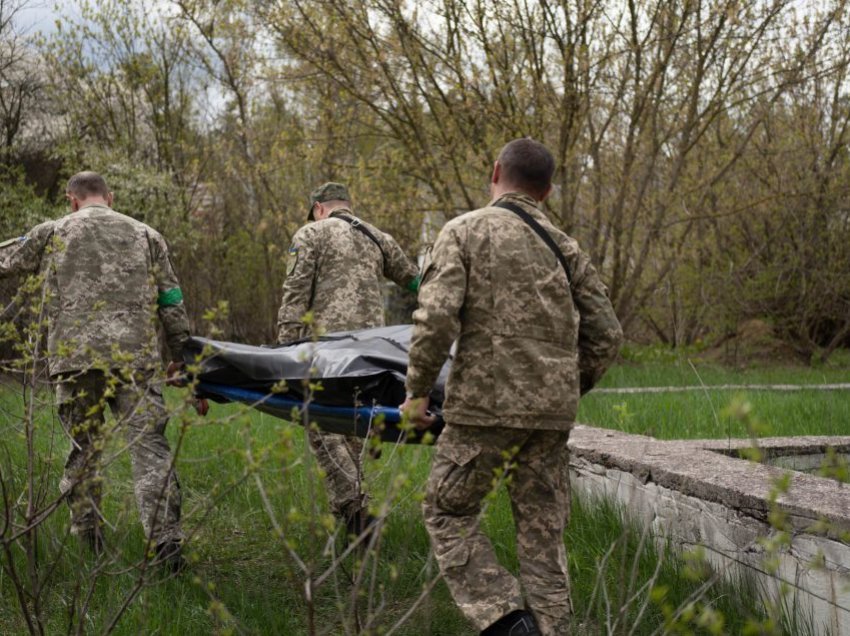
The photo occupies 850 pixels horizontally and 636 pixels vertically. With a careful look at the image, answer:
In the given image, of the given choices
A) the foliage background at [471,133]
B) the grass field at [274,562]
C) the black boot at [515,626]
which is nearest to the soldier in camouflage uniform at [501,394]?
the black boot at [515,626]

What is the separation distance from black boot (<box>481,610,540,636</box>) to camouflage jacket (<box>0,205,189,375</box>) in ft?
8.25

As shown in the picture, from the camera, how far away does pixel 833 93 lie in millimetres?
16016

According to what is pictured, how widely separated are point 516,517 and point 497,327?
76 cm

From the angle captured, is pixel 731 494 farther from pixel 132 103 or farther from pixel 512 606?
pixel 132 103

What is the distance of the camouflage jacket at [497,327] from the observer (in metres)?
3.75

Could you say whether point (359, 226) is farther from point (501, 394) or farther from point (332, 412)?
point (501, 394)

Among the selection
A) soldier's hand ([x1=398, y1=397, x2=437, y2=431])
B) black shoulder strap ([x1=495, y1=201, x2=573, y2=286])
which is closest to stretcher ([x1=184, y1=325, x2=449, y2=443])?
soldier's hand ([x1=398, y1=397, x2=437, y2=431])

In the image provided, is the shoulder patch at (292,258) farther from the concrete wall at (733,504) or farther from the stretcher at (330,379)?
the concrete wall at (733,504)

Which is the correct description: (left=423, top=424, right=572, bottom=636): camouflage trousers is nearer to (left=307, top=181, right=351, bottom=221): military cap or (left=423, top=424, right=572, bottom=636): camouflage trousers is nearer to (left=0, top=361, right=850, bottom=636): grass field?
(left=0, top=361, right=850, bottom=636): grass field

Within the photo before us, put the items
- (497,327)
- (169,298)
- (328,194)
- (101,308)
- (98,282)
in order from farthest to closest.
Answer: (328,194)
(169,298)
(98,282)
(101,308)
(497,327)

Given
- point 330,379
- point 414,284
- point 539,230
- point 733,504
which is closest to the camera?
point 539,230

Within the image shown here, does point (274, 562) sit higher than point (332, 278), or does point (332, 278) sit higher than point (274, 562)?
point (332, 278)

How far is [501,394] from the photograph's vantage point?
3.74 m

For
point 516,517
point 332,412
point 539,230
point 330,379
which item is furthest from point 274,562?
point 539,230
